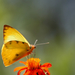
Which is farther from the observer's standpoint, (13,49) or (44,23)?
(44,23)

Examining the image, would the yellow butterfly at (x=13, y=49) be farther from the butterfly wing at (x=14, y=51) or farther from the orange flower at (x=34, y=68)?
the orange flower at (x=34, y=68)

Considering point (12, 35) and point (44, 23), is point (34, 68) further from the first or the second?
point (44, 23)

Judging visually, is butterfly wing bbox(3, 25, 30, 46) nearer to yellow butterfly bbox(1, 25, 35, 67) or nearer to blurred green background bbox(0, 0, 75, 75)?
yellow butterfly bbox(1, 25, 35, 67)

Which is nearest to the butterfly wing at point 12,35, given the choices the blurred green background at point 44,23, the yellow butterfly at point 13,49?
the yellow butterfly at point 13,49

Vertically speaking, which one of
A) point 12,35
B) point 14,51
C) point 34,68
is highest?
point 12,35

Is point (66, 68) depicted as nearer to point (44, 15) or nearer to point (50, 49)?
point (50, 49)

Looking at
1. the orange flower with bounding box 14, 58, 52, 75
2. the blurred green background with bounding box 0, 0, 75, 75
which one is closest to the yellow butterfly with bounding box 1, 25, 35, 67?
the orange flower with bounding box 14, 58, 52, 75

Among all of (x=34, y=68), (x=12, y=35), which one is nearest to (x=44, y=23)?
(x=12, y=35)
